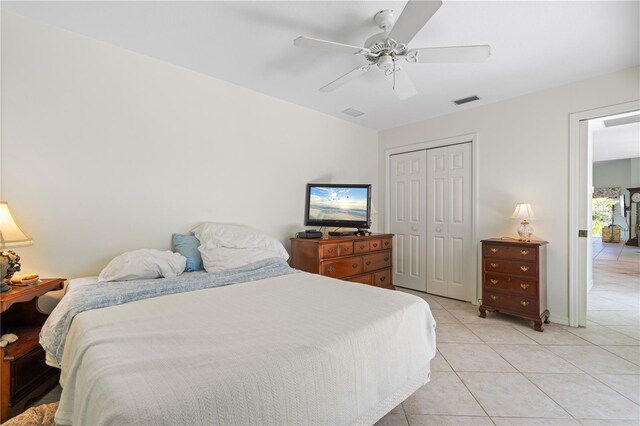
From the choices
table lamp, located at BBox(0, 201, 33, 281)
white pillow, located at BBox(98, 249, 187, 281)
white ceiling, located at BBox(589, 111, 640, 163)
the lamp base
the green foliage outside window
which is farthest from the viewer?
the green foliage outside window

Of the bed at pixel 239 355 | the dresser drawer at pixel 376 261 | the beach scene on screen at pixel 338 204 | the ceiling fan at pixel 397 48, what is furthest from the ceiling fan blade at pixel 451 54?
the dresser drawer at pixel 376 261

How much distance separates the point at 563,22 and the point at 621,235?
11.2m

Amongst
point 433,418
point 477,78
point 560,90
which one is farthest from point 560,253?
point 433,418

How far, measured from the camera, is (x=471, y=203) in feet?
11.7

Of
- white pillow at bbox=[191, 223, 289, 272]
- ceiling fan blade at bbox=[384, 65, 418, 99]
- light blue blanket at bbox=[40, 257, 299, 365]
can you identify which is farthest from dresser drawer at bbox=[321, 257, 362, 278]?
ceiling fan blade at bbox=[384, 65, 418, 99]

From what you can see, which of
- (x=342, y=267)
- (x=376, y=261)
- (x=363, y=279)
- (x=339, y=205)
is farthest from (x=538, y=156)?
(x=342, y=267)

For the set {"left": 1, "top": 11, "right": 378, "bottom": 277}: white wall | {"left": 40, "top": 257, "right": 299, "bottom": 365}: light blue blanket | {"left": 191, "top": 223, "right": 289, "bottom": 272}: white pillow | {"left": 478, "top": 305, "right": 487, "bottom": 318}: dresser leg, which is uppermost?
{"left": 1, "top": 11, "right": 378, "bottom": 277}: white wall

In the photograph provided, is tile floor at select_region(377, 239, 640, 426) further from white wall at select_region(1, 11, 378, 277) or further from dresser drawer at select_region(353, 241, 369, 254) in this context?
white wall at select_region(1, 11, 378, 277)

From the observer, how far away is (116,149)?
2254 mm

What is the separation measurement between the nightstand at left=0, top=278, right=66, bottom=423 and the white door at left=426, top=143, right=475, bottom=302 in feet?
13.0

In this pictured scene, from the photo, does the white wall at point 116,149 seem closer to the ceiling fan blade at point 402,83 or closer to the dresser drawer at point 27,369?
the dresser drawer at point 27,369

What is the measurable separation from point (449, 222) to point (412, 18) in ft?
9.31

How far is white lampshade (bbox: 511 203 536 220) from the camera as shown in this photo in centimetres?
299

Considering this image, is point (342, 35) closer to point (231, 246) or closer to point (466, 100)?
point (231, 246)
